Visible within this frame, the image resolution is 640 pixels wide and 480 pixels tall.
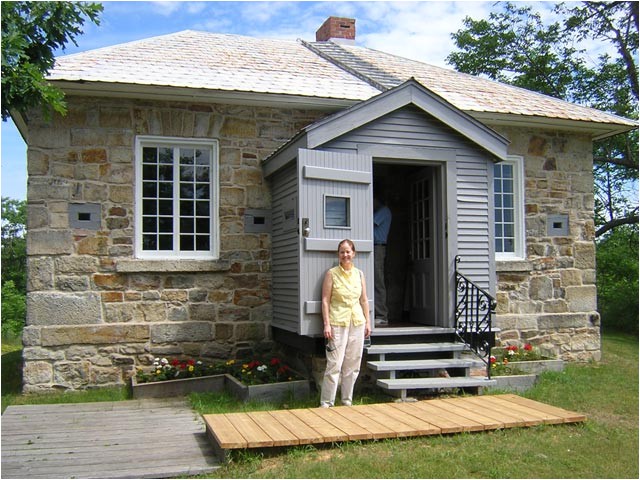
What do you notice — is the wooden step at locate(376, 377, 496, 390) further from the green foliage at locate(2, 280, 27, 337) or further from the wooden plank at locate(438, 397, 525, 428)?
the green foliage at locate(2, 280, 27, 337)

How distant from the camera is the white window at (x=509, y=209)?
10.8m

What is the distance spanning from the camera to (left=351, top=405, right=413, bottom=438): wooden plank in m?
5.78

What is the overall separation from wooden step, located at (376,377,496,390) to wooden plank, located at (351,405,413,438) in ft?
2.42

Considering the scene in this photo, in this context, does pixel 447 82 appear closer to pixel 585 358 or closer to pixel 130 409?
pixel 585 358

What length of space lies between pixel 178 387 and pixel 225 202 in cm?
261

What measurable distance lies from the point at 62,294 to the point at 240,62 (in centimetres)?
446

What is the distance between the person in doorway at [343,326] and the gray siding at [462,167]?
1.70m

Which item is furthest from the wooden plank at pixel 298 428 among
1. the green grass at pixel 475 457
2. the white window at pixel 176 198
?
the white window at pixel 176 198

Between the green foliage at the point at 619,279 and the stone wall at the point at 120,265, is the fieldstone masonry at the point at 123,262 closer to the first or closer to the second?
the stone wall at the point at 120,265

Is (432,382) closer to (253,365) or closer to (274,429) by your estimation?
(253,365)

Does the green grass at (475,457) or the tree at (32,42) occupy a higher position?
the tree at (32,42)

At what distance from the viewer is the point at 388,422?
6.10 meters

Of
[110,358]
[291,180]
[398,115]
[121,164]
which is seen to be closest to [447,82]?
[398,115]

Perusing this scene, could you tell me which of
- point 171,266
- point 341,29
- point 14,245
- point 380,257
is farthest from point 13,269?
point 380,257
